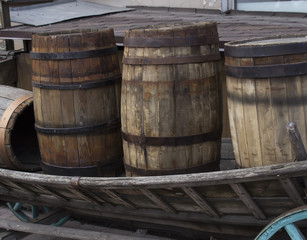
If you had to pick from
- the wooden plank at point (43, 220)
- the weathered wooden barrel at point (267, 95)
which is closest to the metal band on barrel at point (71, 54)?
the weathered wooden barrel at point (267, 95)

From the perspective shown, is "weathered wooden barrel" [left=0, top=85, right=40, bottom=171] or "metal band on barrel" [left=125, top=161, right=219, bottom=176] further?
"weathered wooden barrel" [left=0, top=85, right=40, bottom=171]

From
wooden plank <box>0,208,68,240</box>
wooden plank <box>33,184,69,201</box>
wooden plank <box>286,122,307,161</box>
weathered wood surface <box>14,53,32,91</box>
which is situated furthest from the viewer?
weathered wood surface <box>14,53,32,91</box>

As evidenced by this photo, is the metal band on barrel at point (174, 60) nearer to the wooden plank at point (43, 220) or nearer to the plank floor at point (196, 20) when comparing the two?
the plank floor at point (196, 20)

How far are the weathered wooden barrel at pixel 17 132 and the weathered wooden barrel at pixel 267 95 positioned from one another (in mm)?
2040

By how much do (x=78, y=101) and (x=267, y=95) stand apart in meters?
1.52

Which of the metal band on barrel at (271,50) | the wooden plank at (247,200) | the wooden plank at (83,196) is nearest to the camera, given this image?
the metal band on barrel at (271,50)

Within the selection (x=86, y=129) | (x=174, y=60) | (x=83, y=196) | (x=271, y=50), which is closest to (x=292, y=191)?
(x=271, y=50)

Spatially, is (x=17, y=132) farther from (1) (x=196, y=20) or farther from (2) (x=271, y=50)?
(2) (x=271, y=50)

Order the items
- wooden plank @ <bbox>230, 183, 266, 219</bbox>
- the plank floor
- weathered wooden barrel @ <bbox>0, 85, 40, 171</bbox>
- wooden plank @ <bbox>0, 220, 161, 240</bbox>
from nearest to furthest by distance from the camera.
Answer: wooden plank @ <bbox>230, 183, 266, 219</bbox> < wooden plank @ <bbox>0, 220, 161, 240</bbox> < weathered wooden barrel @ <bbox>0, 85, 40, 171</bbox> < the plank floor

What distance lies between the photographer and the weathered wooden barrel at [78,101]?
3600 millimetres

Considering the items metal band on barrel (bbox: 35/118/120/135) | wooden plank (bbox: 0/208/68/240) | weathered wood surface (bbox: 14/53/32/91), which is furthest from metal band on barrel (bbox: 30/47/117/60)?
weathered wood surface (bbox: 14/53/32/91)

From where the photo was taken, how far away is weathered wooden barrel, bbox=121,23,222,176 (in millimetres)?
3104

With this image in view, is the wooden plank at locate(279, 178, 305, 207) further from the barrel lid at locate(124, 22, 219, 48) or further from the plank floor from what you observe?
the plank floor

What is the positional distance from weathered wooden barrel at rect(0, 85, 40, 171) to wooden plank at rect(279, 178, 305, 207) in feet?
8.00
